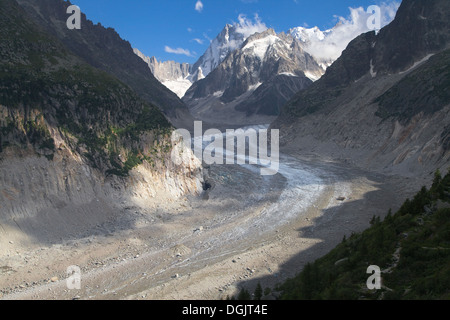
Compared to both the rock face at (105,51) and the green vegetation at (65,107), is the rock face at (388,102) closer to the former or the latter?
the green vegetation at (65,107)

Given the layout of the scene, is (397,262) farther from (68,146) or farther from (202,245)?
(68,146)

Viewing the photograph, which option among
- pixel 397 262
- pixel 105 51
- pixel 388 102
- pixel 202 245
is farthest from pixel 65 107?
pixel 105 51

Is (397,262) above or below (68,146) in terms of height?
below

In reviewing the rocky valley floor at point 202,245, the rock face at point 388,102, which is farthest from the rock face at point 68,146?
the rock face at point 388,102

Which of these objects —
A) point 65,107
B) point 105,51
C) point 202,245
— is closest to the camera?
point 202,245

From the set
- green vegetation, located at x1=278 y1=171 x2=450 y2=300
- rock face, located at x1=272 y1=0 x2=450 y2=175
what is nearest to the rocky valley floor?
green vegetation, located at x1=278 y1=171 x2=450 y2=300

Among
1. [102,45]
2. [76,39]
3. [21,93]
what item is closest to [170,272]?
[21,93]

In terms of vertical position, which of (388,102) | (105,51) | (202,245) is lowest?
(202,245)
